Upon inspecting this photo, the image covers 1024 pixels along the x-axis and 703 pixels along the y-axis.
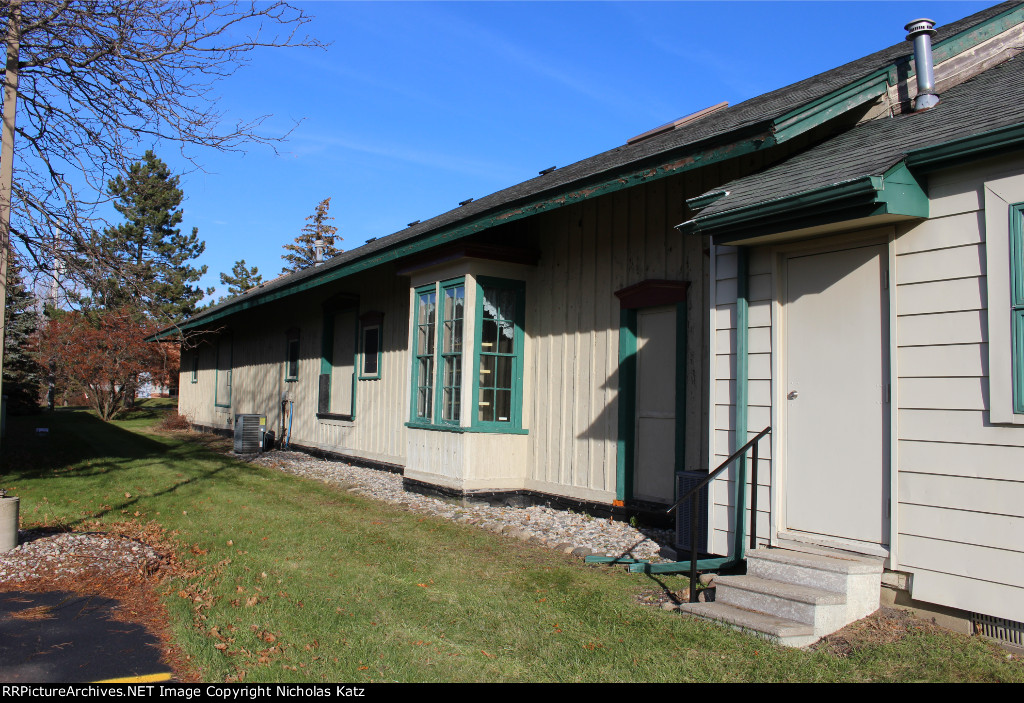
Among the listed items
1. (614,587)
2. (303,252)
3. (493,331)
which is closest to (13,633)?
(614,587)

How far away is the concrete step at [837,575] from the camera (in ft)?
14.4

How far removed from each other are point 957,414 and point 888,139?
198 cm

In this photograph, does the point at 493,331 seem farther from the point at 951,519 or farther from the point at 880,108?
the point at 951,519

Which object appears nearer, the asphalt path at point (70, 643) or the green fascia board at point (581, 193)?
the asphalt path at point (70, 643)

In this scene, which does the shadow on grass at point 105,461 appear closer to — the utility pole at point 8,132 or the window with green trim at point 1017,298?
the utility pole at point 8,132

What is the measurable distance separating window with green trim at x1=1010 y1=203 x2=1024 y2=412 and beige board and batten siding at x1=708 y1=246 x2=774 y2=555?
5.05ft

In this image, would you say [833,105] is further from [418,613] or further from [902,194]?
[418,613]

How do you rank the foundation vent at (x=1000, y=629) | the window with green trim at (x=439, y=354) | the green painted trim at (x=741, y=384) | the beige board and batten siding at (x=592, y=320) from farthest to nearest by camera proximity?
1. the window with green trim at (x=439, y=354)
2. the beige board and batten siding at (x=592, y=320)
3. the green painted trim at (x=741, y=384)
4. the foundation vent at (x=1000, y=629)

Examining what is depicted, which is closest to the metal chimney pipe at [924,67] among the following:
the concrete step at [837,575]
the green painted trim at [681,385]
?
the green painted trim at [681,385]

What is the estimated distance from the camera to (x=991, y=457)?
4148 mm

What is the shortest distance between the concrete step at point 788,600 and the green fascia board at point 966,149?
2674mm

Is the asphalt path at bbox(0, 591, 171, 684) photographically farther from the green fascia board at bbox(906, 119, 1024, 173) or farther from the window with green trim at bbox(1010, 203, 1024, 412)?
the green fascia board at bbox(906, 119, 1024, 173)

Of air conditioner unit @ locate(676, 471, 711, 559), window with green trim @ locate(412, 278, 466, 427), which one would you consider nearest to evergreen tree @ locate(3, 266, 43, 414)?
window with green trim @ locate(412, 278, 466, 427)

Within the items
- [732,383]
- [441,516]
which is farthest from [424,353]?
[732,383]
